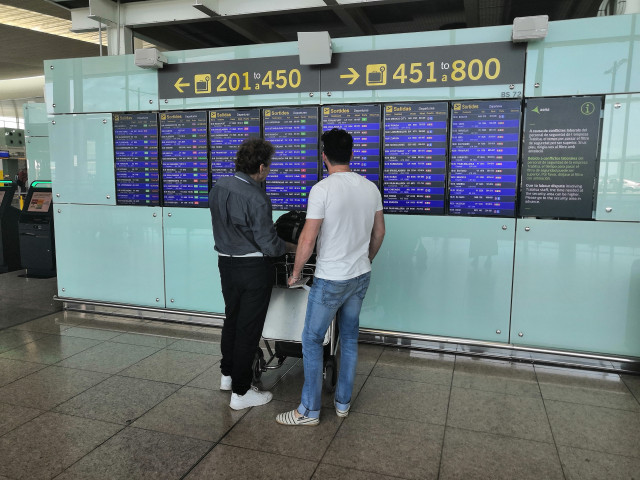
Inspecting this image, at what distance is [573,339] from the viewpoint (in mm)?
3637

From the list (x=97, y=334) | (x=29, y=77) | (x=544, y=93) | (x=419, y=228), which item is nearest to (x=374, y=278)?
(x=419, y=228)

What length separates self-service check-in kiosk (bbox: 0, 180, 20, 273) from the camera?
23.4ft

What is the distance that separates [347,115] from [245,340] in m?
2.08

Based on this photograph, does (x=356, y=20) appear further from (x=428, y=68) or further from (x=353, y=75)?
(x=428, y=68)

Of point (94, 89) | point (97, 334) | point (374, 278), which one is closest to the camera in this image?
point (374, 278)

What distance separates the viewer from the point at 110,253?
482cm

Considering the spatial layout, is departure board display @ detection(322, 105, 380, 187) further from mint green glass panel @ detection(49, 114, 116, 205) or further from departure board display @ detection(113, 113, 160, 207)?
mint green glass panel @ detection(49, 114, 116, 205)

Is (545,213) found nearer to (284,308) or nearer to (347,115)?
(347,115)

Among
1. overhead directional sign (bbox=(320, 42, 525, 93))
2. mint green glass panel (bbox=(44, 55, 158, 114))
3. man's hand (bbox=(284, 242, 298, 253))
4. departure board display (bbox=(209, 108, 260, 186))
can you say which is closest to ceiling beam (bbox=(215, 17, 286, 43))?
mint green glass panel (bbox=(44, 55, 158, 114))

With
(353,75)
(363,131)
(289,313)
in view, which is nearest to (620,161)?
(363,131)

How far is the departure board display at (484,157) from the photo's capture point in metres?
3.63

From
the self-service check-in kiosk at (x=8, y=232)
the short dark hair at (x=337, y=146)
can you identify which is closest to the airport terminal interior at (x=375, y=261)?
the short dark hair at (x=337, y=146)

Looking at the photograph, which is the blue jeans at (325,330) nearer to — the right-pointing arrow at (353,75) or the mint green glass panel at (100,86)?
the right-pointing arrow at (353,75)

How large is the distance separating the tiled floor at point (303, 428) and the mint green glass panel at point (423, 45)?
81.6 inches
